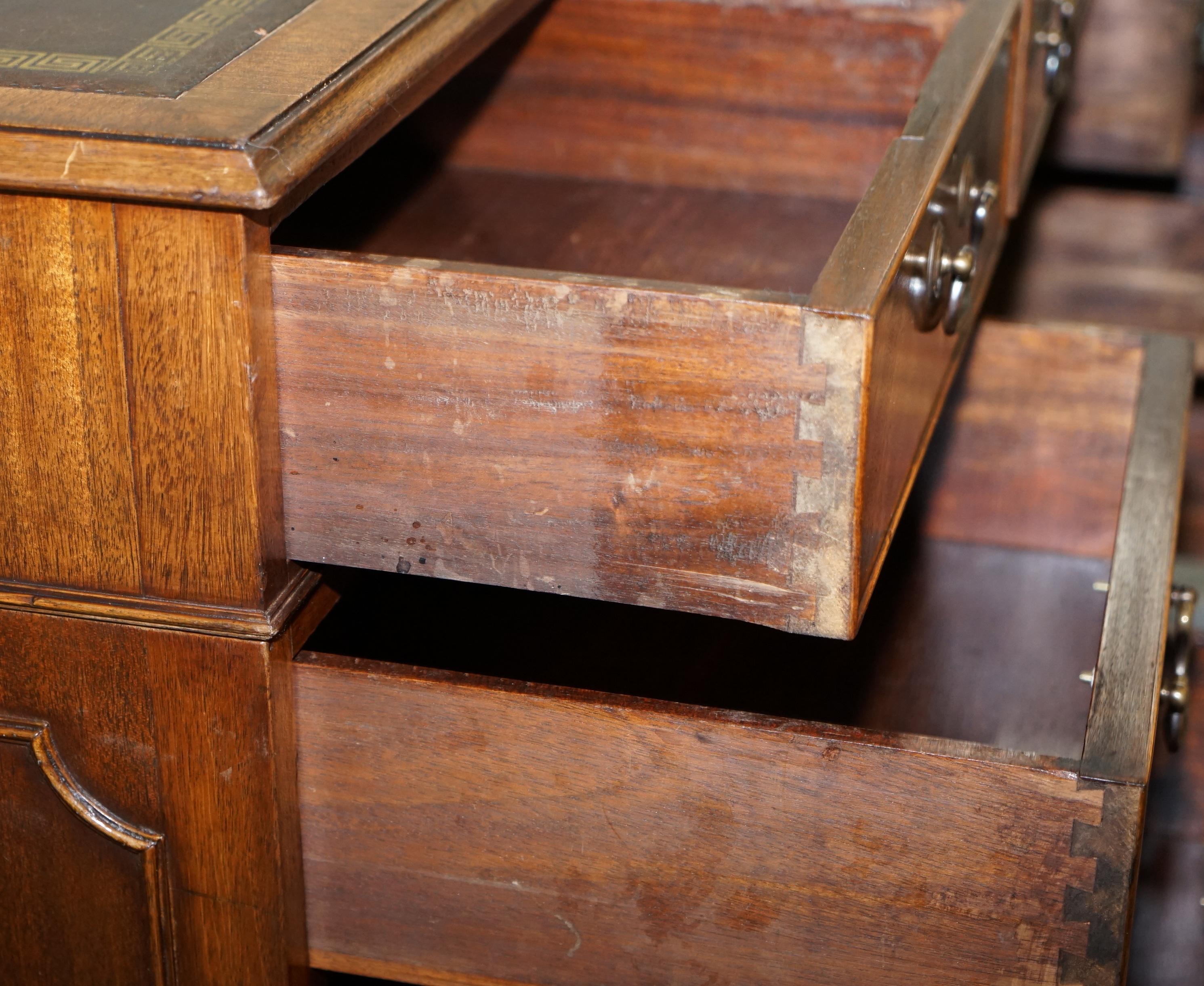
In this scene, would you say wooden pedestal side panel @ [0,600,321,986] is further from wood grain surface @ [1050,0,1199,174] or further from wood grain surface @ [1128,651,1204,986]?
wood grain surface @ [1050,0,1199,174]

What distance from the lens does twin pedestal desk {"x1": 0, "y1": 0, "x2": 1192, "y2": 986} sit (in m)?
0.68

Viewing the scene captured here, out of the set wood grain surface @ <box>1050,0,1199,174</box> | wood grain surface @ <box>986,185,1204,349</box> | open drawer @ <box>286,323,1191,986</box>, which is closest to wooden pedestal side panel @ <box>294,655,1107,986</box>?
open drawer @ <box>286,323,1191,986</box>

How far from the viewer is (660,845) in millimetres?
788

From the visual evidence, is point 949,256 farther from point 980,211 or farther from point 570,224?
point 570,224

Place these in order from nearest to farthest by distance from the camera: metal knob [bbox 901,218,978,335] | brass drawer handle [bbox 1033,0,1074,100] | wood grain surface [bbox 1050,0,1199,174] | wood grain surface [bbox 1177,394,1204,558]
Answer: metal knob [bbox 901,218,978,335], brass drawer handle [bbox 1033,0,1074,100], wood grain surface [bbox 1177,394,1204,558], wood grain surface [bbox 1050,0,1199,174]

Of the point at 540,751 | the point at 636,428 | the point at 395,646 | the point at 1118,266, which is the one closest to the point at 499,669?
the point at 395,646

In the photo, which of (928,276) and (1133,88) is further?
(1133,88)

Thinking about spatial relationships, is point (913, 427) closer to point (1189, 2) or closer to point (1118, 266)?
point (1118, 266)

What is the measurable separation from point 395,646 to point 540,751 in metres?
0.30

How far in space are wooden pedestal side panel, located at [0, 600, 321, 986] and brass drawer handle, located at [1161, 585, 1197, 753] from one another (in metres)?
0.52

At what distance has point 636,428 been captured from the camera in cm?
69

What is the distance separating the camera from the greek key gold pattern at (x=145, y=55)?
733 millimetres

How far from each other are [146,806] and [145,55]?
0.38 m

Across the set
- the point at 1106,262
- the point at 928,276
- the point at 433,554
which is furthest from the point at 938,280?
the point at 1106,262
